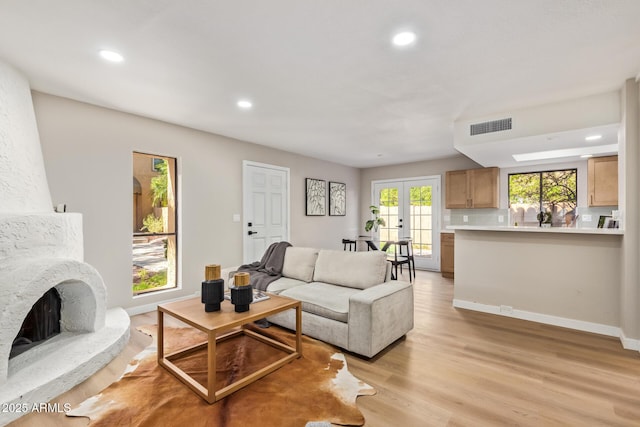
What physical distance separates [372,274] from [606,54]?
265 cm

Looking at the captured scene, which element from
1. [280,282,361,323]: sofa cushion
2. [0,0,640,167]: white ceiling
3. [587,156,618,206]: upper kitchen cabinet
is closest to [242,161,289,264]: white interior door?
[0,0,640,167]: white ceiling

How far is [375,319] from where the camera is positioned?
250 centimetres

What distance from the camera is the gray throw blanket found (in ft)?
12.1

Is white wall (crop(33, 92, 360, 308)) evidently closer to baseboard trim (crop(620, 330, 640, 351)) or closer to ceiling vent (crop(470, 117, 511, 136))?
ceiling vent (crop(470, 117, 511, 136))

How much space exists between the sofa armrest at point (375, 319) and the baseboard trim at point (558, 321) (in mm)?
1570

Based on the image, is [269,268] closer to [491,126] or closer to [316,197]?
[316,197]

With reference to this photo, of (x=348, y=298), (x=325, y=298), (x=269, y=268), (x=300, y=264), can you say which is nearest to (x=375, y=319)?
(x=348, y=298)

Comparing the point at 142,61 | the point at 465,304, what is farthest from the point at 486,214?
the point at 142,61

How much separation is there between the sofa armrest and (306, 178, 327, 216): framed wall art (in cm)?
370

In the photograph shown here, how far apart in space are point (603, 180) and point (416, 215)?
3.21 metres

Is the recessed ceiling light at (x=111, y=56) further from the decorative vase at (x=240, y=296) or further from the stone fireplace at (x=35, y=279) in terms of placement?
the decorative vase at (x=240, y=296)

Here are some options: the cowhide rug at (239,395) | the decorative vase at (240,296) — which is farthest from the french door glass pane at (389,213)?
the decorative vase at (240,296)

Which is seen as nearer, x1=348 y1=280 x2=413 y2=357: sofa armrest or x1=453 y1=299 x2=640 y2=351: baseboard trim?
x1=348 y1=280 x2=413 y2=357: sofa armrest

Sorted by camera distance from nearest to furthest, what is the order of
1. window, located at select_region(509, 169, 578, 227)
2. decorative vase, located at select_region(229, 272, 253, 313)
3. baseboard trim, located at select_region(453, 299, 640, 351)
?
decorative vase, located at select_region(229, 272, 253, 313), baseboard trim, located at select_region(453, 299, 640, 351), window, located at select_region(509, 169, 578, 227)
